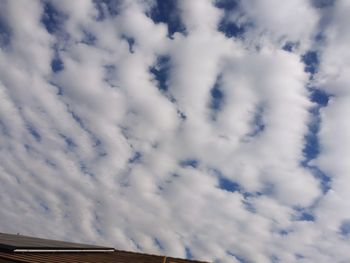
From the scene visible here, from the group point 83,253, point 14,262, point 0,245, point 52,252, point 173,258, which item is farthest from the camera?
point 173,258

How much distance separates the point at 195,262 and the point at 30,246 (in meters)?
9.06

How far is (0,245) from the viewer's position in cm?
1459

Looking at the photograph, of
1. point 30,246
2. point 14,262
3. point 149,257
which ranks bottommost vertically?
point 14,262

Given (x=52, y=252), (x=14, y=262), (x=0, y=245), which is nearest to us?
(x=14, y=262)

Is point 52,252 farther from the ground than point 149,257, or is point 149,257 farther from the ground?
point 149,257

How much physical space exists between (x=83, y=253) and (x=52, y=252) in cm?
215

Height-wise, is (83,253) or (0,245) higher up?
(83,253)

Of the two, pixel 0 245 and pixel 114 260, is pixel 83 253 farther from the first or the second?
pixel 0 245

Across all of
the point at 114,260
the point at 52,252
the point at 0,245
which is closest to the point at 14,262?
the point at 0,245

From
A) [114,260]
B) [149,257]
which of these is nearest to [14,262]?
[114,260]

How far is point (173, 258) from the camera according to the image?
19688 mm

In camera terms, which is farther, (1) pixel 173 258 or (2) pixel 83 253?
(1) pixel 173 258

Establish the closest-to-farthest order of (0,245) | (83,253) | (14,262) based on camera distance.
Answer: (14,262) → (0,245) → (83,253)

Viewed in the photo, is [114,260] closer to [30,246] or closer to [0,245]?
[30,246]
